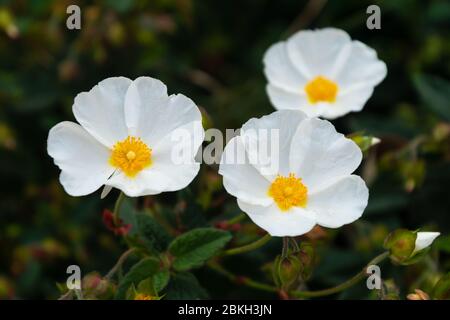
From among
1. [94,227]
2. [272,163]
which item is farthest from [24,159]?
[272,163]

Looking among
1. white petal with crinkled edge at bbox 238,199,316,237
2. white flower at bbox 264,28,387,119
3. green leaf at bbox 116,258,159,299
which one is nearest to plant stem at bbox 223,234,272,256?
white petal with crinkled edge at bbox 238,199,316,237

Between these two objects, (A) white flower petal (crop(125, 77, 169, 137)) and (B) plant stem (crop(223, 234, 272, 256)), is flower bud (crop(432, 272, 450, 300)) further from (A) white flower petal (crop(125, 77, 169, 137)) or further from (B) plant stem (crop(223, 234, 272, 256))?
(A) white flower petal (crop(125, 77, 169, 137))

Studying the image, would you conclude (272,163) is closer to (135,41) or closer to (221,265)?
(221,265)

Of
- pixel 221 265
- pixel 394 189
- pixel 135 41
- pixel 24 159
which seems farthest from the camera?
pixel 135 41

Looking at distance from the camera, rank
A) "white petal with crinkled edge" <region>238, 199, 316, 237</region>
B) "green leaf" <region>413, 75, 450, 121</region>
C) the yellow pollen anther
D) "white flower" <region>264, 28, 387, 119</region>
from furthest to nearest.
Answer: "green leaf" <region>413, 75, 450, 121</region> → "white flower" <region>264, 28, 387, 119</region> → the yellow pollen anther → "white petal with crinkled edge" <region>238, 199, 316, 237</region>

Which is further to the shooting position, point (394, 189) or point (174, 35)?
point (174, 35)

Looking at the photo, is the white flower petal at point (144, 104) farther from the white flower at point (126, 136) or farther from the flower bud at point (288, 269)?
the flower bud at point (288, 269)

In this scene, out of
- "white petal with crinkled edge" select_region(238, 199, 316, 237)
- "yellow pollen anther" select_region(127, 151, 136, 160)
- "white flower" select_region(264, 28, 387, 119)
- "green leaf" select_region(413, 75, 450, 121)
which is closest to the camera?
"white petal with crinkled edge" select_region(238, 199, 316, 237)
